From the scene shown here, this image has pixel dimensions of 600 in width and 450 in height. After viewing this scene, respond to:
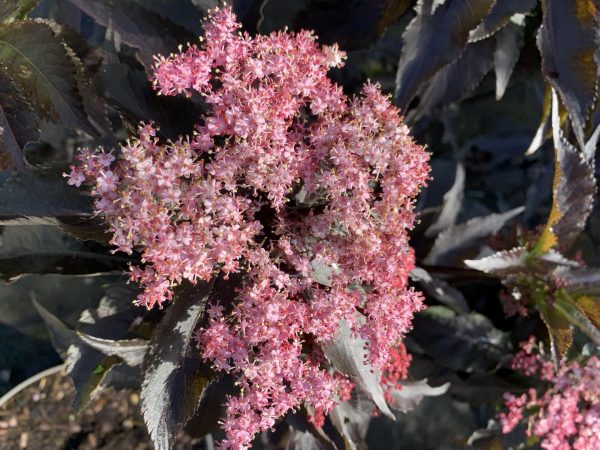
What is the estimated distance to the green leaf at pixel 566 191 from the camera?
0.81 metres

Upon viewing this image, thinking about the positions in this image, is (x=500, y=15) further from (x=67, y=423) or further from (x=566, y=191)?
(x=67, y=423)

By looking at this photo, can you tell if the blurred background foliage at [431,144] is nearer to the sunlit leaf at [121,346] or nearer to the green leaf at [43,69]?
the green leaf at [43,69]

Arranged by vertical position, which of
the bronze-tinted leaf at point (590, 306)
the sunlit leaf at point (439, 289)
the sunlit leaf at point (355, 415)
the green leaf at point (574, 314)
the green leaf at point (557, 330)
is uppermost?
the bronze-tinted leaf at point (590, 306)

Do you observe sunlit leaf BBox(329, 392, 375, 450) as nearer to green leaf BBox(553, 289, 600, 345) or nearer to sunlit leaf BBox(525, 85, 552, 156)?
green leaf BBox(553, 289, 600, 345)

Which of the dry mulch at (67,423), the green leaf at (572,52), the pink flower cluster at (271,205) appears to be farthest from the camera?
the dry mulch at (67,423)

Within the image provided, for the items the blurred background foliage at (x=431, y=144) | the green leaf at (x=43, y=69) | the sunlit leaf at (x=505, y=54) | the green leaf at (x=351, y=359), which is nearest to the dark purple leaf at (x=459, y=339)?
the blurred background foliage at (x=431, y=144)

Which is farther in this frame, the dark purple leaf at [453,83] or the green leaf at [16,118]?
the dark purple leaf at [453,83]

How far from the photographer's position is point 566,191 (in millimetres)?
849

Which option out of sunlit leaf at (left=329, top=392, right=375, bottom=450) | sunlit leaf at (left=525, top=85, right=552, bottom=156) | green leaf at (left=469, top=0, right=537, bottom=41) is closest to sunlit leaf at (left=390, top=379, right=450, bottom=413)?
sunlit leaf at (left=329, top=392, right=375, bottom=450)

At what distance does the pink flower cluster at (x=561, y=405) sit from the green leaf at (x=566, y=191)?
20 centimetres

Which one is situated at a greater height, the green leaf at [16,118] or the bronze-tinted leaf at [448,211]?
the bronze-tinted leaf at [448,211]

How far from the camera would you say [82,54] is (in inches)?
33.8

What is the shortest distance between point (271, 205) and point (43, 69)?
1.10ft

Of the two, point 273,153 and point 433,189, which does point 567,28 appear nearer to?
point 433,189
